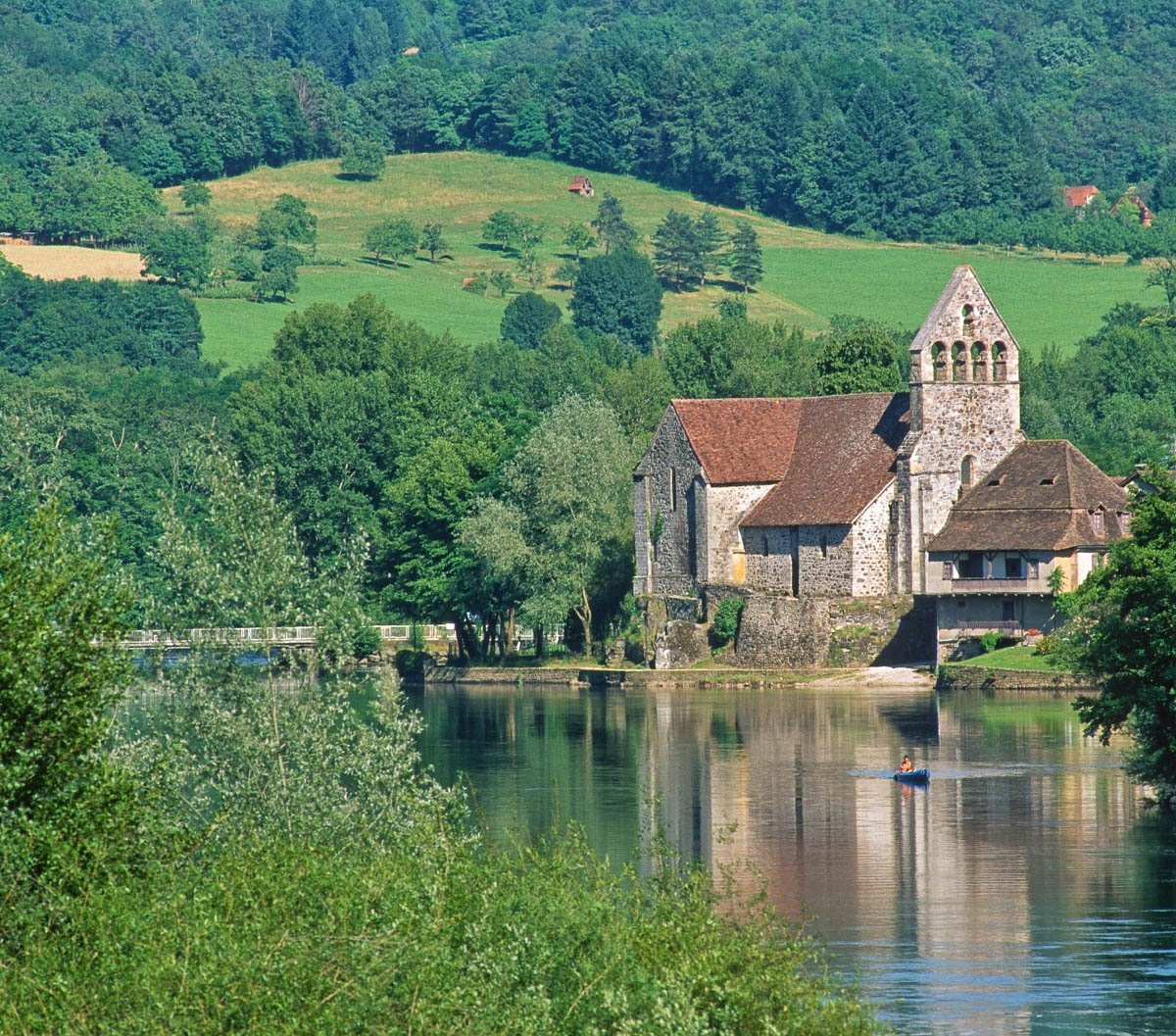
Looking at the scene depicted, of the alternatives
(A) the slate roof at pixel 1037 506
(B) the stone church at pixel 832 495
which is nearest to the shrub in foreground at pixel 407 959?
(A) the slate roof at pixel 1037 506

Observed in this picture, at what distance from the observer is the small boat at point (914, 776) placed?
55125 mm

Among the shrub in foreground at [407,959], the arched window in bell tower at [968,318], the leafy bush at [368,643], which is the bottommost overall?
the shrub in foreground at [407,959]

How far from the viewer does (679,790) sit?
5581 cm

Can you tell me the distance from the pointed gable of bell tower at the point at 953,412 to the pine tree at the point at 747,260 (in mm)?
105611

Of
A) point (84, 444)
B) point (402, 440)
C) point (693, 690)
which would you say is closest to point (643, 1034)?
point (693, 690)

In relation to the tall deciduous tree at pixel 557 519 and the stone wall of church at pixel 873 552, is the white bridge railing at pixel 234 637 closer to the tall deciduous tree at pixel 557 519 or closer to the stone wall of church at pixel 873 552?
the stone wall of church at pixel 873 552

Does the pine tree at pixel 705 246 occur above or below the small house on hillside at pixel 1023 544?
above

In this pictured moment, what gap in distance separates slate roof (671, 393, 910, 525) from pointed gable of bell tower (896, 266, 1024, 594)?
1.26 metres

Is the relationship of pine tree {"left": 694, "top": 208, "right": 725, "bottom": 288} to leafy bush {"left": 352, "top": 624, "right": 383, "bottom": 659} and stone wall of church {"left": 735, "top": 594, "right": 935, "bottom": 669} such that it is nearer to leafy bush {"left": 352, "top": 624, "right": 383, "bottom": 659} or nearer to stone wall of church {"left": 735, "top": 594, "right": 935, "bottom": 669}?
leafy bush {"left": 352, "top": 624, "right": 383, "bottom": 659}

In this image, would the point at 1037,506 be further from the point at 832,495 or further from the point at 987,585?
the point at 832,495

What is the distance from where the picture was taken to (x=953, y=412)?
280 ft

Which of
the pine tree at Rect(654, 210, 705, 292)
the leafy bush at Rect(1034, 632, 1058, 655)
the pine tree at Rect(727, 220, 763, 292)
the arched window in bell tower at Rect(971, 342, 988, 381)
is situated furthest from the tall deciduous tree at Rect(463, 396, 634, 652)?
the pine tree at Rect(654, 210, 705, 292)

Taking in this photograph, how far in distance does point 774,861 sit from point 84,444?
79877 mm

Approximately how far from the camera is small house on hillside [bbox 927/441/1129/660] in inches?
3150
